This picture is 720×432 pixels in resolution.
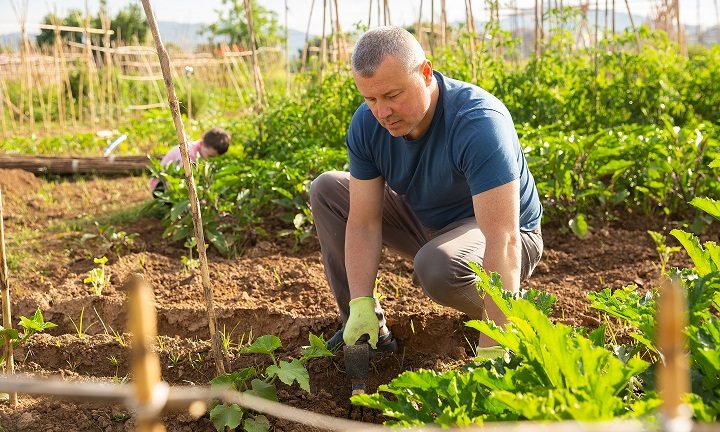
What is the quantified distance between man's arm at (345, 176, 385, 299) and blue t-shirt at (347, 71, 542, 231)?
5 centimetres

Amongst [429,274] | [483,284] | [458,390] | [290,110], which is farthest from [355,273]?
[290,110]

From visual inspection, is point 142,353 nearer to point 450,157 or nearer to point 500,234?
point 500,234

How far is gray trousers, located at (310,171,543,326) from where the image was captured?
2600 millimetres

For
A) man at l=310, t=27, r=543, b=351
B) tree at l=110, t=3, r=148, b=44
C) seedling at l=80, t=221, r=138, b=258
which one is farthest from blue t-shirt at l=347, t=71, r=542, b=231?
tree at l=110, t=3, r=148, b=44

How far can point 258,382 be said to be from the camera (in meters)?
2.50

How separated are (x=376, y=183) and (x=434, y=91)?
15.7 inches

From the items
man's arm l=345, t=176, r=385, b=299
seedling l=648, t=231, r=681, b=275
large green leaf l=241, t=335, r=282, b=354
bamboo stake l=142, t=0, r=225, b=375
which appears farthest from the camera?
seedling l=648, t=231, r=681, b=275

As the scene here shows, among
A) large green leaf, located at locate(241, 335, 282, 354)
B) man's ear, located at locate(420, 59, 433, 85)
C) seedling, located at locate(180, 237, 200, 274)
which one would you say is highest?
man's ear, located at locate(420, 59, 433, 85)

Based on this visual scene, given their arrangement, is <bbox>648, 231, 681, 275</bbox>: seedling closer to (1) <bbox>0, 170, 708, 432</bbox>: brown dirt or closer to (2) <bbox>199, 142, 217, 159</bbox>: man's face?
(1) <bbox>0, 170, 708, 432</bbox>: brown dirt

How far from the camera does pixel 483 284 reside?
76.7 inches

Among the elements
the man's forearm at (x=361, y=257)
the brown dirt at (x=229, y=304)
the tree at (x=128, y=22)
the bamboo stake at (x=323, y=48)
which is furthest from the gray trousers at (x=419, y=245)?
the tree at (x=128, y=22)

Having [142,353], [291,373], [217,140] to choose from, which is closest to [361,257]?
[291,373]

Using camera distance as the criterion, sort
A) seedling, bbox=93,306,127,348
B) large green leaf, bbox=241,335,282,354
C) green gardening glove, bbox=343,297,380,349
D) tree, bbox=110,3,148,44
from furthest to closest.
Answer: tree, bbox=110,3,148,44 < seedling, bbox=93,306,127,348 < green gardening glove, bbox=343,297,380,349 < large green leaf, bbox=241,335,282,354

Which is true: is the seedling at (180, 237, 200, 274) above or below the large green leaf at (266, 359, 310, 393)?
below
